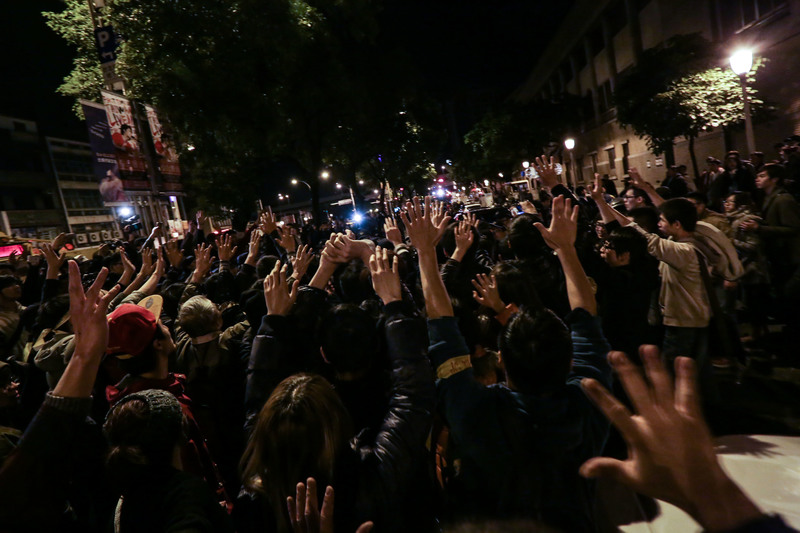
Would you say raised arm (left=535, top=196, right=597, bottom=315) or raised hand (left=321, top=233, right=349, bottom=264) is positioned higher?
raised hand (left=321, top=233, right=349, bottom=264)

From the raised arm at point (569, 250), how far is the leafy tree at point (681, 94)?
1631 cm

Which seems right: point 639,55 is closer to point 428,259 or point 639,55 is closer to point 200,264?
point 200,264

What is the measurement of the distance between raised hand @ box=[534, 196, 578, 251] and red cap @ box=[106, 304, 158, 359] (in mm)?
2107

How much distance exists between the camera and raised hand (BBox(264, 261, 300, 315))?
232cm

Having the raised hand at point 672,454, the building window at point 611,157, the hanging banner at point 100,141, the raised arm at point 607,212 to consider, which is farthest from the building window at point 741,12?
the hanging banner at point 100,141

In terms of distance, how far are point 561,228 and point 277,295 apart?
1.46 metres

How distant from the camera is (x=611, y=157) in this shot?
3288cm

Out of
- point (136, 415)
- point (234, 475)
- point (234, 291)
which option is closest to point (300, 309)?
point (136, 415)

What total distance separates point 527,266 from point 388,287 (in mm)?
2050

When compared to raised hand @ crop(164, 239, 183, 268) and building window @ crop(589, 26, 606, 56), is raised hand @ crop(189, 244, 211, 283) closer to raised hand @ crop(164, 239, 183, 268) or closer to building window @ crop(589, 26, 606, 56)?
raised hand @ crop(164, 239, 183, 268)

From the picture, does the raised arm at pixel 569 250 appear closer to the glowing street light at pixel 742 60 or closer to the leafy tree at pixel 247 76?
the glowing street light at pixel 742 60

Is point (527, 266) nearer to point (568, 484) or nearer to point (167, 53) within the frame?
point (568, 484)

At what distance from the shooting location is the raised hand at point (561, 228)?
2.25 meters

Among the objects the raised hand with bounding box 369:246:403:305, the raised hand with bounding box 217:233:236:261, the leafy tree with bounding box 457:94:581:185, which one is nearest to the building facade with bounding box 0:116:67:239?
the leafy tree with bounding box 457:94:581:185
